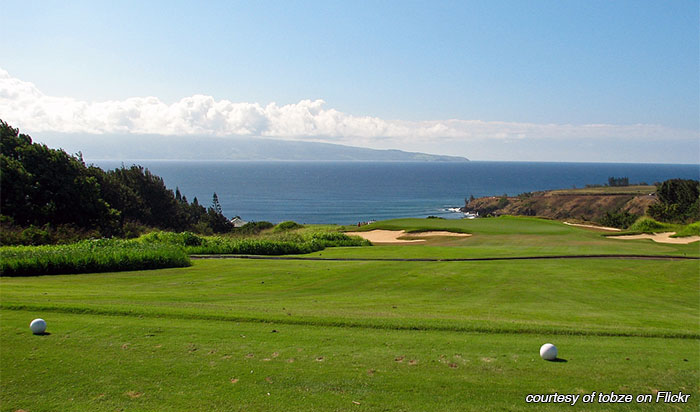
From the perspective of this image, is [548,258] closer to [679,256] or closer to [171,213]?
[679,256]

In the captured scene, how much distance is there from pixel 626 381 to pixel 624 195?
99.4m

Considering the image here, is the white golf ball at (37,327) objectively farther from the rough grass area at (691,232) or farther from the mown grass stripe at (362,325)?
the rough grass area at (691,232)

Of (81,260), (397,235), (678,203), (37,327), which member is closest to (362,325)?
(37,327)

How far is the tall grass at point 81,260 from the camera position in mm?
16062

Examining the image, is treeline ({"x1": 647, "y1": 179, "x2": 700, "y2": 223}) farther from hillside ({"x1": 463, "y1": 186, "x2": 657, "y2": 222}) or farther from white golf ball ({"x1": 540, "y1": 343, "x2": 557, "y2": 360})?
white golf ball ({"x1": 540, "y1": 343, "x2": 557, "y2": 360})

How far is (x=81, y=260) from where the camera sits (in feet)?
56.1

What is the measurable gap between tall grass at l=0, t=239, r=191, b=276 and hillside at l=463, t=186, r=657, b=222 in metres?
75.0

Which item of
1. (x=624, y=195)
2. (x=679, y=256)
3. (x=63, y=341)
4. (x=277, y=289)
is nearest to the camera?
(x=63, y=341)

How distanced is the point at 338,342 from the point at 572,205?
3799 inches

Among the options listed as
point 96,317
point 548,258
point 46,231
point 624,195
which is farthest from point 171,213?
point 624,195

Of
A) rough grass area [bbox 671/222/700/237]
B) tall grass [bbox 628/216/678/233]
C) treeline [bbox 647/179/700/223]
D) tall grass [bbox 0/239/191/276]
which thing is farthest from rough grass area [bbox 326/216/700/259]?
treeline [bbox 647/179/700/223]

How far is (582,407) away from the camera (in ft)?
19.7

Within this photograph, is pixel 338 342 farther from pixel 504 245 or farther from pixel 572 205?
pixel 572 205

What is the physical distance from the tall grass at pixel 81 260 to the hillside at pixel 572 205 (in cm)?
7504
